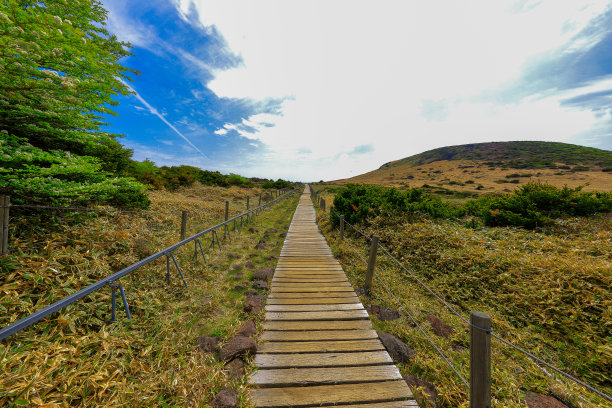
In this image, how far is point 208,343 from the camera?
3127mm

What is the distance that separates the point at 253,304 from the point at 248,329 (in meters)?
0.68

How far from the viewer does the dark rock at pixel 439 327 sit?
3.61 meters

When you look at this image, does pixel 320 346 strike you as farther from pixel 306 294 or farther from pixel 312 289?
pixel 312 289

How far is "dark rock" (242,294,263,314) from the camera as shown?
4008 millimetres

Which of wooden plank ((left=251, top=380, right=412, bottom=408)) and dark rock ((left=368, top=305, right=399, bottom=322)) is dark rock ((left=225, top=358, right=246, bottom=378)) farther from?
dark rock ((left=368, top=305, right=399, bottom=322))

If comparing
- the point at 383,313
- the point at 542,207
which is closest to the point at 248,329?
the point at 383,313

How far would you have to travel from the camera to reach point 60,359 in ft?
7.02

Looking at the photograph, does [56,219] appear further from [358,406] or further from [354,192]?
[354,192]

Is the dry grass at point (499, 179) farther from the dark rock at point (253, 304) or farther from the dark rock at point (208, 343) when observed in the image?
the dark rock at point (208, 343)

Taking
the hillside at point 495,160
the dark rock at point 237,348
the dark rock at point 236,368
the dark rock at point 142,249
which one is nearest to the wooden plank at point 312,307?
the dark rock at point 237,348

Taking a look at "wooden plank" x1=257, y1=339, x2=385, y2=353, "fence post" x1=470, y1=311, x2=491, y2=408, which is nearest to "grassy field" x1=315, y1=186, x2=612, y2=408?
"fence post" x1=470, y1=311, x2=491, y2=408

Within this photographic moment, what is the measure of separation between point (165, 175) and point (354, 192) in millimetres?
16785

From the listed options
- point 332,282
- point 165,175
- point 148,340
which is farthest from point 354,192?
point 165,175

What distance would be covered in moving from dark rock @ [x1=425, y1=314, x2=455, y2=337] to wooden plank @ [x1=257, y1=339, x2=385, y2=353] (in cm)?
116
